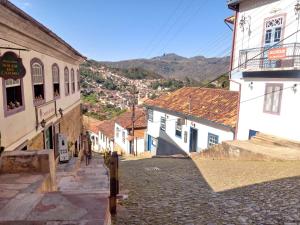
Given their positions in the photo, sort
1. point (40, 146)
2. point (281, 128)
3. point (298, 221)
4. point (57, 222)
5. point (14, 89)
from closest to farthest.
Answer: point (57, 222) → point (298, 221) → point (14, 89) → point (40, 146) → point (281, 128)

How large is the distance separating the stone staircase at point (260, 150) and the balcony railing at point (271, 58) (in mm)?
3468

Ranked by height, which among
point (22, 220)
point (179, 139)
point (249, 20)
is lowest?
point (179, 139)

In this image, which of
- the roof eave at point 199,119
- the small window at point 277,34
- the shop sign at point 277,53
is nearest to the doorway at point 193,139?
the roof eave at point 199,119

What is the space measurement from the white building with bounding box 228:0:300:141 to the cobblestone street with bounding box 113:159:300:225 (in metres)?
4.23

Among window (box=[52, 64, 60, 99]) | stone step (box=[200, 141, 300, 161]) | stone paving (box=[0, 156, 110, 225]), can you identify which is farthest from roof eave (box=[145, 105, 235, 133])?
stone paving (box=[0, 156, 110, 225])

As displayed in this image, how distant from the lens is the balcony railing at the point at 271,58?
12.2 m

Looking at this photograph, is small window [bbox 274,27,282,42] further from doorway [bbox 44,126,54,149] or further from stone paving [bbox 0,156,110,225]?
stone paving [bbox 0,156,110,225]

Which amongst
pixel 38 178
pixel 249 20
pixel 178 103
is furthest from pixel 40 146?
pixel 178 103

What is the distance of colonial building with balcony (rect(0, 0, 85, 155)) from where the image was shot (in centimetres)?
645

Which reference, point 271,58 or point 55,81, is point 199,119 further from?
point 55,81

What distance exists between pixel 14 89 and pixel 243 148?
30.0 feet

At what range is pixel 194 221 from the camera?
4695 millimetres

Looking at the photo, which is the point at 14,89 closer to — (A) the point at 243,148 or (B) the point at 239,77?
(A) the point at 243,148

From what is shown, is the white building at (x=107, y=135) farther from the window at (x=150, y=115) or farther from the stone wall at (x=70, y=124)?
the stone wall at (x=70, y=124)
